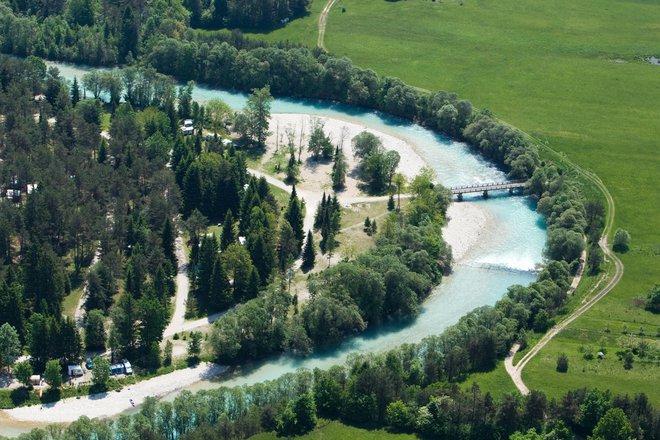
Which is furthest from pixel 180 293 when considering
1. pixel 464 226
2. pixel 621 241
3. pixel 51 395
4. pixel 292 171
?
pixel 621 241

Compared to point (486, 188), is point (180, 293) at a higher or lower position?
lower

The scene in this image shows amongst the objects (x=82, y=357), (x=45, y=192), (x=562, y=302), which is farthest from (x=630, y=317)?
(x=45, y=192)

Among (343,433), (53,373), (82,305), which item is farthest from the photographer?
(82,305)

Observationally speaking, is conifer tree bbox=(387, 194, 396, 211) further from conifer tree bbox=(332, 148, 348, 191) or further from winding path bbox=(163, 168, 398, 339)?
conifer tree bbox=(332, 148, 348, 191)

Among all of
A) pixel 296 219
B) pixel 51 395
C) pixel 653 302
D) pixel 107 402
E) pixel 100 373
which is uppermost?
pixel 296 219

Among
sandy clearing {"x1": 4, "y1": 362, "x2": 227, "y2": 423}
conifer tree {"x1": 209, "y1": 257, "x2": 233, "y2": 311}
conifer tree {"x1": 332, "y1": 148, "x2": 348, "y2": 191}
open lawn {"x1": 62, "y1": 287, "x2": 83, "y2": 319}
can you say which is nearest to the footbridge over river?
conifer tree {"x1": 332, "y1": 148, "x2": 348, "y2": 191}

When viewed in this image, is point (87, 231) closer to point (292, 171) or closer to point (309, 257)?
A: point (309, 257)
